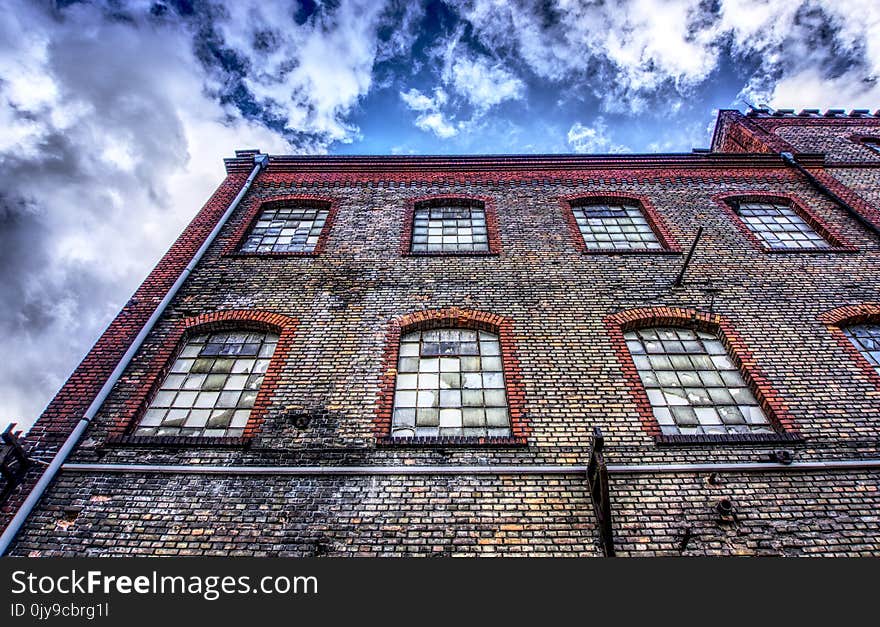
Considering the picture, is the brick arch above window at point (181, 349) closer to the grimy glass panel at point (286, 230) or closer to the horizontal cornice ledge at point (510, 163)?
the grimy glass panel at point (286, 230)

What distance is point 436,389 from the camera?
17.8ft

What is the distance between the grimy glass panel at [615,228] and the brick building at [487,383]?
0.23 ft

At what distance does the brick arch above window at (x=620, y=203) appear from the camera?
7.20 m

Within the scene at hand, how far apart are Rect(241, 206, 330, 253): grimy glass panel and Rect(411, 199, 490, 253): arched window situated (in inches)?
71.3

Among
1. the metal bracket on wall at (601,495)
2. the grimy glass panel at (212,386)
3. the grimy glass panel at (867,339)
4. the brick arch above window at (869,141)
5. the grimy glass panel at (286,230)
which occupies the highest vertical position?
the brick arch above window at (869,141)

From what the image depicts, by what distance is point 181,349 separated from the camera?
5977 mm

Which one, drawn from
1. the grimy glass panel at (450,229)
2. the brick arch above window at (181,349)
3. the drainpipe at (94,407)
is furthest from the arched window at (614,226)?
the drainpipe at (94,407)

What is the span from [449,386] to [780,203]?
808 centimetres

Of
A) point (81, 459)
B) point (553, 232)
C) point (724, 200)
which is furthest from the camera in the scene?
point (724, 200)

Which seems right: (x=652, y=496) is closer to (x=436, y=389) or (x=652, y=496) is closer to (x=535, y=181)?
(x=436, y=389)

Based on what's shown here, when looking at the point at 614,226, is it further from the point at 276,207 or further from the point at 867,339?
the point at 276,207

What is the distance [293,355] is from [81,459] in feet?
7.75

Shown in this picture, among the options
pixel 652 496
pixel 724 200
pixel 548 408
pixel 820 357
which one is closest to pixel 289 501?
pixel 548 408

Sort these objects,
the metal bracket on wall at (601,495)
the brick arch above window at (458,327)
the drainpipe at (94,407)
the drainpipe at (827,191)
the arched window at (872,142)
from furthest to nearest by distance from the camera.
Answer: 1. the arched window at (872,142)
2. the drainpipe at (827,191)
3. the brick arch above window at (458,327)
4. the drainpipe at (94,407)
5. the metal bracket on wall at (601,495)
